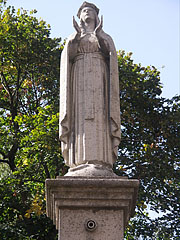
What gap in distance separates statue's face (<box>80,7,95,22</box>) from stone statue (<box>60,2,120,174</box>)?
0.02 m

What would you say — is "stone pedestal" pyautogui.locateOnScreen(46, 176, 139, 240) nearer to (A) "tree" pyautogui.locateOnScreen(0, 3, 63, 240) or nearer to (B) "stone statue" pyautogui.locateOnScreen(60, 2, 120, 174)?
(B) "stone statue" pyautogui.locateOnScreen(60, 2, 120, 174)

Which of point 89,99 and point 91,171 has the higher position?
point 89,99

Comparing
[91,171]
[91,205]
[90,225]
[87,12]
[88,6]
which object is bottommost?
[90,225]

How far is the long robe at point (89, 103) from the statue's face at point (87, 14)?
47 cm

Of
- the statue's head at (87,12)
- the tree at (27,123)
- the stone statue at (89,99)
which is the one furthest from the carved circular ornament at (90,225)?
the tree at (27,123)

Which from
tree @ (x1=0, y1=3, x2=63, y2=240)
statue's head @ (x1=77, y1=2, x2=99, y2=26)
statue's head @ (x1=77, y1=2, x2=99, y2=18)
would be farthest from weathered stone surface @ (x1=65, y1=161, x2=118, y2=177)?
tree @ (x1=0, y1=3, x2=63, y2=240)

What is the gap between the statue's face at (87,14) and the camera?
8.55 m

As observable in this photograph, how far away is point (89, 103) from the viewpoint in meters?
7.55

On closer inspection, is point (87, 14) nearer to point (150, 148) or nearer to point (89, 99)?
point (89, 99)

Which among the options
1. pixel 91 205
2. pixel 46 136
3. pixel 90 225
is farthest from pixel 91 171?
pixel 46 136

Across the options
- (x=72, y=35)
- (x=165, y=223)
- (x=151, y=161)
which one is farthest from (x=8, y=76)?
(x=72, y=35)

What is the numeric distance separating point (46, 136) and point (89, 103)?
713cm

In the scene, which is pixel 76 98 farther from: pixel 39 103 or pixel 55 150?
pixel 39 103

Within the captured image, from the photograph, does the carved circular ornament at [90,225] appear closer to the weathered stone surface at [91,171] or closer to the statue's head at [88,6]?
the weathered stone surface at [91,171]
